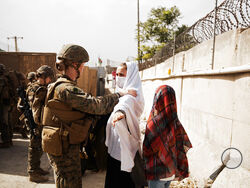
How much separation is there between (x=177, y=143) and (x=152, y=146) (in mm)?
358

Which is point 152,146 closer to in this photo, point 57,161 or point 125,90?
point 125,90

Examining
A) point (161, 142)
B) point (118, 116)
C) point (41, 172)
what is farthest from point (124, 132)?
point (41, 172)

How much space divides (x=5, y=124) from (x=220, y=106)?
4.98m

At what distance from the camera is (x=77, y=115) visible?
1.89 m

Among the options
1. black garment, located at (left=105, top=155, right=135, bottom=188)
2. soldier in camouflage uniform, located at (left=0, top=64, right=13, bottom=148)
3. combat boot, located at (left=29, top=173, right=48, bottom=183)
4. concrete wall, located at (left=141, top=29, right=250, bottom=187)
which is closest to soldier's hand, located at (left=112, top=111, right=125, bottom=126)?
black garment, located at (left=105, top=155, right=135, bottom=188)

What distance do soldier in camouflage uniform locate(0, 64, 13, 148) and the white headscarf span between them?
385 centimetres

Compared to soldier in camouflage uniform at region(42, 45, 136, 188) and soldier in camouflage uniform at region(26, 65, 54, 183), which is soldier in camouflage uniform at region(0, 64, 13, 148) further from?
soldier in camouflage uniform at region(42, 45, 136, 188)

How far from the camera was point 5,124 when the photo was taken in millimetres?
4684

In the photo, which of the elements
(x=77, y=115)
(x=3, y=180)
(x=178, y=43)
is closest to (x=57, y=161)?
(x=77, y=115)

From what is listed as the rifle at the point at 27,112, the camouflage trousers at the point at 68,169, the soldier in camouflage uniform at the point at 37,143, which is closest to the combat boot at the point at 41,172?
the soldier in camouflage uniform at the point at 37,143

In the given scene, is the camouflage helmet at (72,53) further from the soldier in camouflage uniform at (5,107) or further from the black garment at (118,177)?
the soldier in camouflage uniform at (5,107)

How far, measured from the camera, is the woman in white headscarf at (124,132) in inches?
74.0

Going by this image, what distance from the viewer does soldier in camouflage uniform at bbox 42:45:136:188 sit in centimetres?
178

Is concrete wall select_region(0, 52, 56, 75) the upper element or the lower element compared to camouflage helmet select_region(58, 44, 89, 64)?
upper
